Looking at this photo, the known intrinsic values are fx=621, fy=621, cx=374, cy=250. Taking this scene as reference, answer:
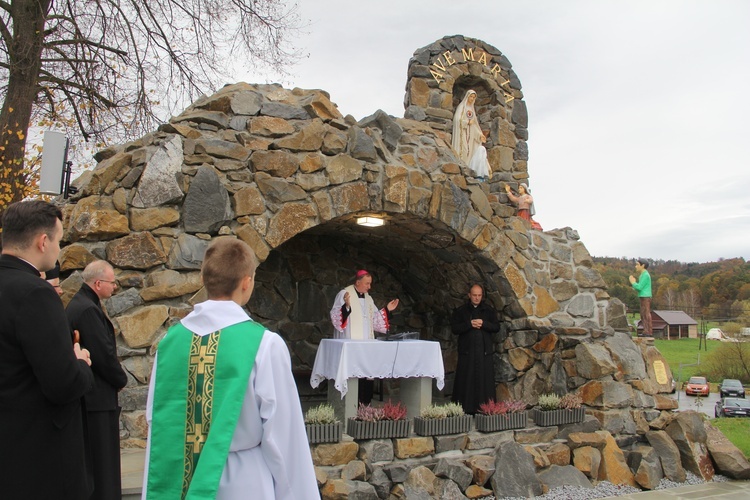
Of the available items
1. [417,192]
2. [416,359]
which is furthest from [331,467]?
[417,192]

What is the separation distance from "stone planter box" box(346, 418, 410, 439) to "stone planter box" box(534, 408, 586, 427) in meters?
1.55

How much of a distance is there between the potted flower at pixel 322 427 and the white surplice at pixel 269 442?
3097mm

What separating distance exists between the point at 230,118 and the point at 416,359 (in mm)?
2765

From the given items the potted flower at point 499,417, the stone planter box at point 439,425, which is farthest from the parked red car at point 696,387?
the stone planter box at point 439,425

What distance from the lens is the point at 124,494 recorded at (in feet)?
11.4

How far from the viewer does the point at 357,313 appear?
635cm

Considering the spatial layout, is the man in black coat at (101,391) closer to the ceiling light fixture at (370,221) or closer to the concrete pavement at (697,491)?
the concrete pavement at (697,491)

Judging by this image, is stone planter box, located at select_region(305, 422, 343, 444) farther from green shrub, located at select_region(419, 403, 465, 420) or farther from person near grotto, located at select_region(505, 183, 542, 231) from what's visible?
person near grotto, located at select_region(505, 183, 542, 231)

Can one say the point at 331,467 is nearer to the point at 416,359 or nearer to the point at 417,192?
the point at 416,359

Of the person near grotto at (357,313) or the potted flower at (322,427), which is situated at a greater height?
the person near grotto at (357,313)

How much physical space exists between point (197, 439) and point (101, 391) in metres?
1.23

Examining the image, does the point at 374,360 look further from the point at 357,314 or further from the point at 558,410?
the point at 558,410

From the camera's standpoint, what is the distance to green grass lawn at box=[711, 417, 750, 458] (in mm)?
7047

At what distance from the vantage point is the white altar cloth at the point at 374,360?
557cm
